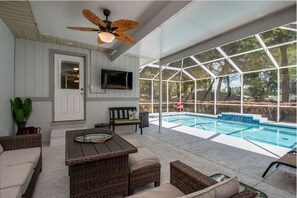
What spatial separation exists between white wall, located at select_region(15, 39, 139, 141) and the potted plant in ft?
1.25

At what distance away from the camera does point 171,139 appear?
4.29m

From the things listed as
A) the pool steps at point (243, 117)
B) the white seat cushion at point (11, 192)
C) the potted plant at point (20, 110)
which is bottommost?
the pool steps at point (243, 117)

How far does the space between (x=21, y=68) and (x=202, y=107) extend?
8762 mm

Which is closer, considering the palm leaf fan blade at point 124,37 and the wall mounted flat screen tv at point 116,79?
the palm leaf fan blade at point 124,37

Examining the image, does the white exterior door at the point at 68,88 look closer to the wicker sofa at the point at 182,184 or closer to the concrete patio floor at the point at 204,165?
the concrete patio floor at the point at 204,165

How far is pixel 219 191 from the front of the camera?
0.82m

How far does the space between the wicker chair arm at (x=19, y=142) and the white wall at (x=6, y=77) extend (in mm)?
865

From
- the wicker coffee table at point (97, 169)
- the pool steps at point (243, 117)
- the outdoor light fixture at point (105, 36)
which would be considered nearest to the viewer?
the wicker coffee table at point (97, 169)

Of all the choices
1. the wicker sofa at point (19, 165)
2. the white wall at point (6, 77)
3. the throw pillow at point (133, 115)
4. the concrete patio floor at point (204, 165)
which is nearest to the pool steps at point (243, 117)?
the concrete patio floor at point (204, 165)

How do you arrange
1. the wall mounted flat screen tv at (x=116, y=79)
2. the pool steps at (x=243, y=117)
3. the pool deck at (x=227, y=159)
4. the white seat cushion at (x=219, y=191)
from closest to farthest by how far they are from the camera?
the white seat cushion at (x=219, y=191) < the pool deck at (x=227, y=159) < the wall mounted flat screen tv at (x=116, y=79) < the pool steps at (x=243, y=117)

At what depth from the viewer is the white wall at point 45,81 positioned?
152 inches

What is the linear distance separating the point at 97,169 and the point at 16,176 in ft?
2.41

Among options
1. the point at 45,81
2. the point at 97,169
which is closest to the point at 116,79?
the point at 45,81

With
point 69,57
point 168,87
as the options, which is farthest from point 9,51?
point 168,87
